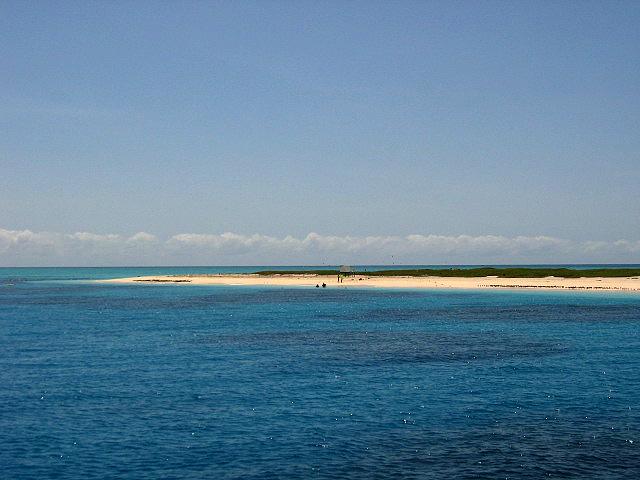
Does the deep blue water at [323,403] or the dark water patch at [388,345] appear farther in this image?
the dark water patch at [388,345]

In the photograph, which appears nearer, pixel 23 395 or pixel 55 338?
pixel 23 395

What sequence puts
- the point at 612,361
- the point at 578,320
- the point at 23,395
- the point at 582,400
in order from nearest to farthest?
the point at 582,400
the point at 23,395
the point at 612,361
the point at 578,320

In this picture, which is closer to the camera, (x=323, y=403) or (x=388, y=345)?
(x=323, y=403)

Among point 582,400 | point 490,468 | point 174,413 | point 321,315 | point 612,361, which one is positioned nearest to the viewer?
point 490,468

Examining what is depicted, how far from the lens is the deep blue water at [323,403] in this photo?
2130 centimetres

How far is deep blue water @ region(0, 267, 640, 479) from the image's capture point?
21.3m

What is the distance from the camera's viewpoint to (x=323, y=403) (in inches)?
1165

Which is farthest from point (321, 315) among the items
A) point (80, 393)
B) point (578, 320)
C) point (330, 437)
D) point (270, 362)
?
point (330, 437)

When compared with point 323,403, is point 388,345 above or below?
above

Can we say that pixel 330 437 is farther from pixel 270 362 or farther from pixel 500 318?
pixel 500 318

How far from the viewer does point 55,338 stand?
185 feet

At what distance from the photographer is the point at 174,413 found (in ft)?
92.2

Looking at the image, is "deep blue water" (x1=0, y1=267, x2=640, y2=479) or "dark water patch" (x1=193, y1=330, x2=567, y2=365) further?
"dark water patch" (x1=193, y1=330, x2=567, y2=365)

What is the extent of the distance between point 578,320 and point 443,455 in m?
52.4
